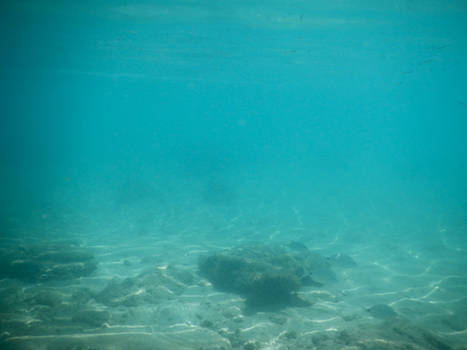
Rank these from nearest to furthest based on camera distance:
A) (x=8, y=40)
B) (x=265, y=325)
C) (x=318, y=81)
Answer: (x=265, y=325) < (x=8, y=40) < (x=318, y=81)

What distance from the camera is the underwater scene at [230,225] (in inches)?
239

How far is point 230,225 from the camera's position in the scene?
17.5m

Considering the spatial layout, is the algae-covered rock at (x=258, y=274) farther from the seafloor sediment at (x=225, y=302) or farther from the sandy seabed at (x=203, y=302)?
the sandy seabed at (x=203, y=302)

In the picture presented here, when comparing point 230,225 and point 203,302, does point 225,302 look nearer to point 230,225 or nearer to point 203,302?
point 203,302

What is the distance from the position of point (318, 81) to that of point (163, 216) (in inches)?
1331

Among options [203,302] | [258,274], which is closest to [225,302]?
[203,302]

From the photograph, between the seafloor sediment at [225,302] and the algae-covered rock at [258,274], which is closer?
the seafloor sediment at [225,302]

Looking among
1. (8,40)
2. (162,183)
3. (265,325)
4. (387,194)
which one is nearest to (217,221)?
(265,325)

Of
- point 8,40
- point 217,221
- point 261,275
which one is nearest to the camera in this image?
point 261,275

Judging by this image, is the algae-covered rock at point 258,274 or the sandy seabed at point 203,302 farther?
the algae-covered rock at point 258,274

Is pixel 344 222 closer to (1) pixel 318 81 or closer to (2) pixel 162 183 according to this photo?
(2) pixel 162 183

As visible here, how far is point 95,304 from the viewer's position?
730 centimetres

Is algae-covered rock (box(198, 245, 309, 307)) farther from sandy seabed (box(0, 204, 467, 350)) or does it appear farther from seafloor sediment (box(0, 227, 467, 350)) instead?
sandy seabed (box(0, 204, 467, 350))

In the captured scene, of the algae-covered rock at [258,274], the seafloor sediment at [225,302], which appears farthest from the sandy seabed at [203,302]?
the algae-covered rock at [258,274]
